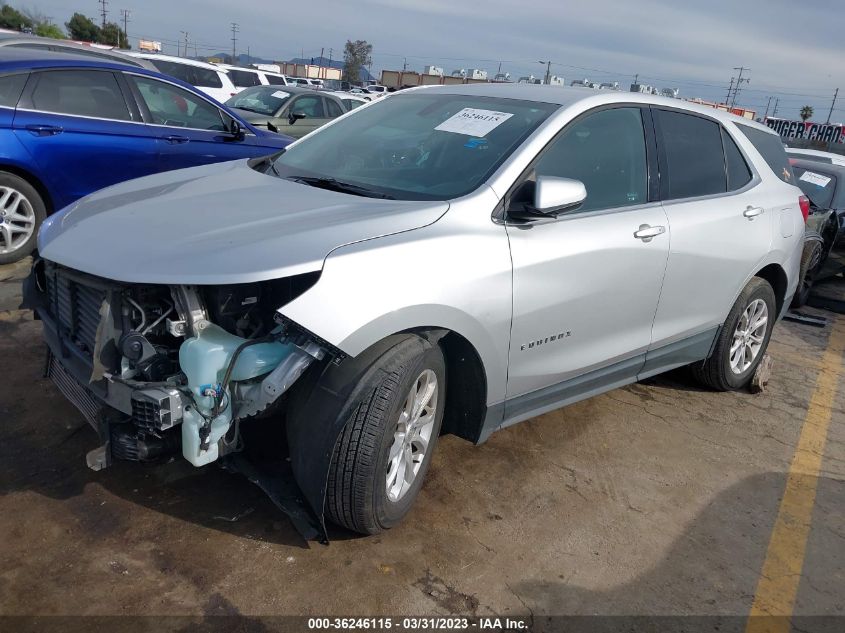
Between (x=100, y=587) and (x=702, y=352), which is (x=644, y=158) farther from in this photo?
(x=100, y=587)

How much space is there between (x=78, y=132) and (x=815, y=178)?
7960 millimetres

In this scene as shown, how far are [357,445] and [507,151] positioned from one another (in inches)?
58.9

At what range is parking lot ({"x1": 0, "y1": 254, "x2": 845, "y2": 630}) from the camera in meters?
2.56

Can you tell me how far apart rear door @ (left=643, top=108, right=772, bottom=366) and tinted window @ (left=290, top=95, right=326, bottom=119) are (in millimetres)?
8536

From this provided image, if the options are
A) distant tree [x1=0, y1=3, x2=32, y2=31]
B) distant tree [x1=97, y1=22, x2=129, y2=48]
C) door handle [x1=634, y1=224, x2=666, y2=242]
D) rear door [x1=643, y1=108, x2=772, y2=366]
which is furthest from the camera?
distant tree [x1=97, y1=22, x2=129, y2=48]

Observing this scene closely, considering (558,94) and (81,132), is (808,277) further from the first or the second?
(81,132)

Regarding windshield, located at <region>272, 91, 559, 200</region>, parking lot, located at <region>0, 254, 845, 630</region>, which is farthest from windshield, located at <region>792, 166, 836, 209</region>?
windshield, located at <region>272, 91, 559, 200</region>

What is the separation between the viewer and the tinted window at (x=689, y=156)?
3.88 m

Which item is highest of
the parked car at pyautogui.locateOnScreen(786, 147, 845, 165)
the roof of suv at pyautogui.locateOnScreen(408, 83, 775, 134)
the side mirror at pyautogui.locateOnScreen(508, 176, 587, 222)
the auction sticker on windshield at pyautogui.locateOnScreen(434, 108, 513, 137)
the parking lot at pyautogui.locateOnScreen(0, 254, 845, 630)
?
the roof of suv at pyautogui.locateOnScreen(408, 83, 775, 134)

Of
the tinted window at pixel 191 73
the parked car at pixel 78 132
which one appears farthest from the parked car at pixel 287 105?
the parked car at pixel 78 132

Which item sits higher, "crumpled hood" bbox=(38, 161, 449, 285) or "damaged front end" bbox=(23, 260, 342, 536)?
"crumpled hood" bbox=(38, 161, 449, 285)

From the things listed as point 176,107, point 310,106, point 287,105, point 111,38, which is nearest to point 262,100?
point 287,105

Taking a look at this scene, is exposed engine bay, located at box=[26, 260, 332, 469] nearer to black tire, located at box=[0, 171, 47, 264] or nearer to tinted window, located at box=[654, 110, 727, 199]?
tinted window, located at box=[654, 110, 727, 199]

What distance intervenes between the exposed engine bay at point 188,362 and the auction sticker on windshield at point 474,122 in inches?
52.9
